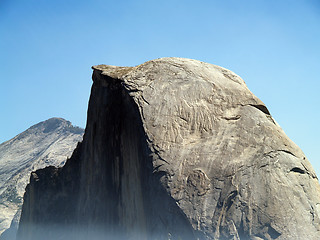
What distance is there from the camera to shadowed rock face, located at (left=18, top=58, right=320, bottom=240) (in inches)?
410

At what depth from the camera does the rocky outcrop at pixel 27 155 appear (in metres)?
39.4

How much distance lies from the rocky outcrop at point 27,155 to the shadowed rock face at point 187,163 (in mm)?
21093

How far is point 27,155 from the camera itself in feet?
163

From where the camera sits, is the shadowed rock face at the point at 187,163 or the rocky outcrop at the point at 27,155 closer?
the shadowed rock face at the point at 187,163

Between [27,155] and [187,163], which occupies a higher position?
[27,155]

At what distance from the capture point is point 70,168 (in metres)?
16.9

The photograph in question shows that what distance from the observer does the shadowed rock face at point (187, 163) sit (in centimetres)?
1041

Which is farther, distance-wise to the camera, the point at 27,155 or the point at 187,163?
the point at 27,155

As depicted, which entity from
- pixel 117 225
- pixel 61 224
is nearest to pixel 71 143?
pixel 61 224

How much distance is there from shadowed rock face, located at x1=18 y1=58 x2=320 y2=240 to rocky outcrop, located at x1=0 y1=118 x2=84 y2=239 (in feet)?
69.2

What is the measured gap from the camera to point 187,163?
11.1m

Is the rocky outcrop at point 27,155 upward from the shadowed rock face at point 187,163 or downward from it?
upward

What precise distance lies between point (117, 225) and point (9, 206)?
28.5m

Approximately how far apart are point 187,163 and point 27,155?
1630 inches
